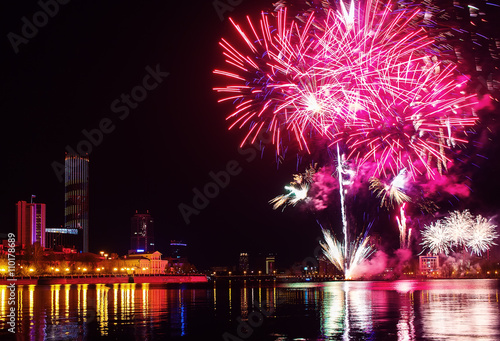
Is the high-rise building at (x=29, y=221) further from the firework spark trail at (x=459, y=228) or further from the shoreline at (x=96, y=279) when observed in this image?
the firework spark trail at (x=459, y=228)

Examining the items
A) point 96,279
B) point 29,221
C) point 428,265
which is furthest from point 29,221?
point 428,265

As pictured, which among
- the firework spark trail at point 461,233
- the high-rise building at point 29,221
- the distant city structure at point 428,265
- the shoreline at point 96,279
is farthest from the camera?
the high-rise building at point 29,221

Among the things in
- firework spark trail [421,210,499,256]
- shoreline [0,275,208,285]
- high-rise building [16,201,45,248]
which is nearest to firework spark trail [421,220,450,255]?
firework spark trail [421,210,499,256]

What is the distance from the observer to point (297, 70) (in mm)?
25562

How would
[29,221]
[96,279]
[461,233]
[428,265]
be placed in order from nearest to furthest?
[461,233] → [428,265] → [96,279] → [29,221]

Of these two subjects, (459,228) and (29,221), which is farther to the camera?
(29,221)

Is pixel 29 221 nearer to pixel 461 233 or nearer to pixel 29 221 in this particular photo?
pixel 29 221

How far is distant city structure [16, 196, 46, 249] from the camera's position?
619ft

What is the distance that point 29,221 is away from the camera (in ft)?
621

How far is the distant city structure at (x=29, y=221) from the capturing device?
189m

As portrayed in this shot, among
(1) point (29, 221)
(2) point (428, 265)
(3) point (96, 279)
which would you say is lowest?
(3) point (96, 279)

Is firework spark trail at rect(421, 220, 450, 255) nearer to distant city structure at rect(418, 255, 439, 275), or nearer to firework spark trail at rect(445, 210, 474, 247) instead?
firework spark trail at rect(445, 210, 474, 247)

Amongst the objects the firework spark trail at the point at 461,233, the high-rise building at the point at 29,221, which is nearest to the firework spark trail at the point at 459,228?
the firework spark trail at the point at 461,233

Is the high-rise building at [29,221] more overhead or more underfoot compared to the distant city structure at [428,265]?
more overhead
